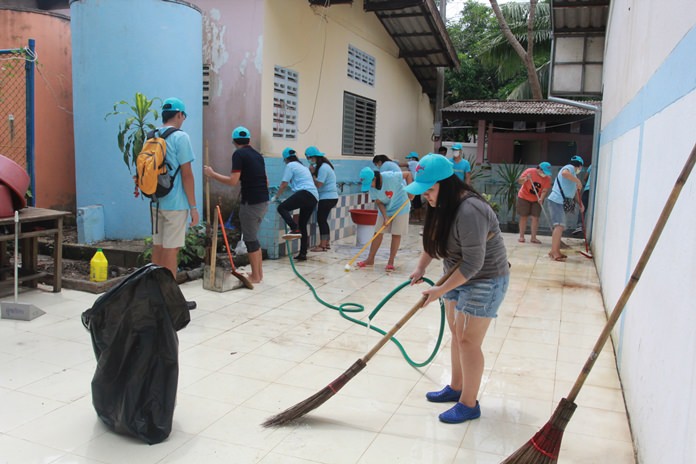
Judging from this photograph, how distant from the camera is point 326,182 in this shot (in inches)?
330

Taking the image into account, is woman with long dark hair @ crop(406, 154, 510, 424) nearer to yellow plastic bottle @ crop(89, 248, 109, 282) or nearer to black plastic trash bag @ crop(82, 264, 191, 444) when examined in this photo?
black plastic trash bag @ crop(82, 264, 191, 444)

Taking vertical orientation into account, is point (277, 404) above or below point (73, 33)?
below

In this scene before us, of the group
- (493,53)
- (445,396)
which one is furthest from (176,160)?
(493,53)

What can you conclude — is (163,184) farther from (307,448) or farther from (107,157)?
(307,448)

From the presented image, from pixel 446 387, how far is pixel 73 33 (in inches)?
231

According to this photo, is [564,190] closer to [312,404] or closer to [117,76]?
[117,76]

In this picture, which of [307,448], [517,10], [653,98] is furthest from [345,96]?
[517,10]

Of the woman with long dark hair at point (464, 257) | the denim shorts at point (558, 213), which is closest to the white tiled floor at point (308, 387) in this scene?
the woman with long dark hair at point (464, 257)

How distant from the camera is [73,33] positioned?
6.84 metres

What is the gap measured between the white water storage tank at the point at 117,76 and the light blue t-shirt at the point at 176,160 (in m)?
2.04

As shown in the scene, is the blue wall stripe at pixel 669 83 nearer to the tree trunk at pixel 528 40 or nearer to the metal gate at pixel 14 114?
the metal gate at pixel 14 114

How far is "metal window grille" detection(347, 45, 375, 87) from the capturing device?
1025 centimetres

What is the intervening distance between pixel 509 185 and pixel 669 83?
10827mm

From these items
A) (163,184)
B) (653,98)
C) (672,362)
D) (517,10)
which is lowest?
(672,362)
